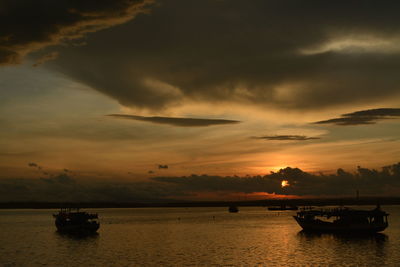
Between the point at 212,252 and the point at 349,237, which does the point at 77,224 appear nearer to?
the point at 212,252

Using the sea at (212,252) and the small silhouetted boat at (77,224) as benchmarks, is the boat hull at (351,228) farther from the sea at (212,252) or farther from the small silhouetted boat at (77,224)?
the small silhouetted boat at (77,224)

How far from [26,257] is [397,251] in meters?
51.0

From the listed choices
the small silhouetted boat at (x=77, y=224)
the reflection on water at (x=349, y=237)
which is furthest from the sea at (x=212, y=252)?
the small silhouetted boat at (x=77, y=224)

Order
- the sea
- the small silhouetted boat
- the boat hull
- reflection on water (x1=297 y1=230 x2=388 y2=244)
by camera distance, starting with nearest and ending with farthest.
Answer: the sea, reflection on water (x1=297 y1=230 x2=388 y2=244), the boat hull, the small silhouetted boat

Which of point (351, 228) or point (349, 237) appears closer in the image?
point (349, 237)

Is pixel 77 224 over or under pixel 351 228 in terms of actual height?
over

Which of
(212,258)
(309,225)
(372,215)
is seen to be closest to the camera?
(212,258)

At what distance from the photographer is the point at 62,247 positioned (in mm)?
71938

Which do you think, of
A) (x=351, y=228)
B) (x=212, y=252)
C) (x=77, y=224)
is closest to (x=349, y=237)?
(x=351, y=228)

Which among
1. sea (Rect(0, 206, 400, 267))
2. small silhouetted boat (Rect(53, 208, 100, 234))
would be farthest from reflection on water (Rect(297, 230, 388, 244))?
small silhouetted boat (Rect(53, 208, 100, 234))

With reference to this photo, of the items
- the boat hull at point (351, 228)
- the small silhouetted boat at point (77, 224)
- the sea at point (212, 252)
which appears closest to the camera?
the sea at point (212, 252)

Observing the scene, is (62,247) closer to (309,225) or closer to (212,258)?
(212,258)

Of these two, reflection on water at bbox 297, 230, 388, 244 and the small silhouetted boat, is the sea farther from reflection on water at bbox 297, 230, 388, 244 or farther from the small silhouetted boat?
the small silhouetted boat

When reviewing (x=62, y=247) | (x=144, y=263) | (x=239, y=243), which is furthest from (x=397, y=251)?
(x=62, y=247)
